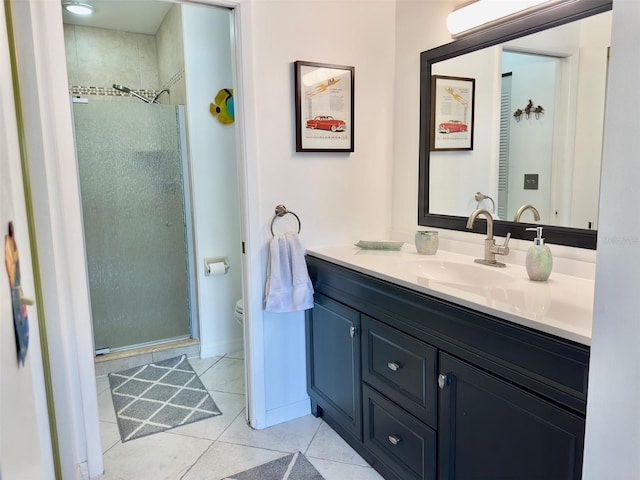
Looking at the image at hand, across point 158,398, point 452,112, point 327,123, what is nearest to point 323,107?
point 327,123

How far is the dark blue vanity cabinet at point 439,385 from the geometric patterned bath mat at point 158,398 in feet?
2.49

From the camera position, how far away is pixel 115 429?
90.7 inches

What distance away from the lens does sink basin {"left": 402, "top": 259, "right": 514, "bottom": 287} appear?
1.75m

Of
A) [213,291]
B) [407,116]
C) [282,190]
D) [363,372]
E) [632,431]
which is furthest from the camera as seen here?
[213,291]

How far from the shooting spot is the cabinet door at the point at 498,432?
1.12 meters

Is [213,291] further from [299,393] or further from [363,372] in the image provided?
[363,372]

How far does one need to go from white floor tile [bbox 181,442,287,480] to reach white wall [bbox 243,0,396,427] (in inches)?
7.7

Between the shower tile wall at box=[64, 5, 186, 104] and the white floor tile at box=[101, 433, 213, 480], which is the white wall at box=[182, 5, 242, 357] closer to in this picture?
the shower tile wall at box=[64, 5, 186, 104]

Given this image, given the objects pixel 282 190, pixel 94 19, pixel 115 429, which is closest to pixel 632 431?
pixel 282 190

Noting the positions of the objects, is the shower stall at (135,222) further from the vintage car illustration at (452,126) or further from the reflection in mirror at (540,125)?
the reflection in mirror at (540,125)

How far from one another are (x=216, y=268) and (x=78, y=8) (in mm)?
1976

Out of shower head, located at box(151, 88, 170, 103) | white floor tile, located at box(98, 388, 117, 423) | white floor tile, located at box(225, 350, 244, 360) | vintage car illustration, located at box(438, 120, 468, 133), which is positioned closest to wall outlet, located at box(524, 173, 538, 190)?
vintage car illustration, located at box(438, 120, 468, 133)

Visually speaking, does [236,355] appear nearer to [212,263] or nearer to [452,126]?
[212,263]

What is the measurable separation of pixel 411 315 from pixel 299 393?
1.05 metres
